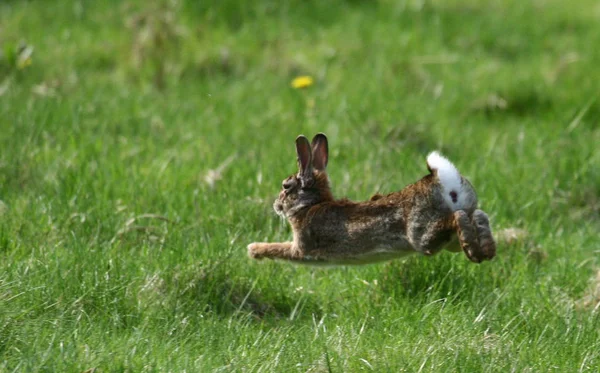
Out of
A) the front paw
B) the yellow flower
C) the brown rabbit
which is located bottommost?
the front paw

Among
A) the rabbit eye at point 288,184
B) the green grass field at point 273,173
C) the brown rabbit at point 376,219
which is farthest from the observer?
the rabbit eye at point 288,184

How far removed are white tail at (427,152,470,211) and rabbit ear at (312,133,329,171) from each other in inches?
31.8

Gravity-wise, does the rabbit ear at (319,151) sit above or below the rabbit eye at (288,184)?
above

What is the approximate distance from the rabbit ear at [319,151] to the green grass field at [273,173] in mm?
580

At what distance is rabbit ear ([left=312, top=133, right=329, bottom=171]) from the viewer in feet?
15.2

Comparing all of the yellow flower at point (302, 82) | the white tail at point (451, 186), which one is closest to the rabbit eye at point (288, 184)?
the white tail at point (451, 186)

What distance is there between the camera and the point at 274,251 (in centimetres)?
447

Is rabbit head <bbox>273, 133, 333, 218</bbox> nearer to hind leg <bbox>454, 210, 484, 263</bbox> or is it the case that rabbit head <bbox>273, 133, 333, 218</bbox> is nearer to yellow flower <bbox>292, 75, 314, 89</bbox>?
hind leg <bbox>454, 210, 484, 263</bbox>

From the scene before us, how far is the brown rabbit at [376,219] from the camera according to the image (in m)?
3.84

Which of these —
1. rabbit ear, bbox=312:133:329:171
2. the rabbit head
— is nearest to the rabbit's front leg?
the rabbit head

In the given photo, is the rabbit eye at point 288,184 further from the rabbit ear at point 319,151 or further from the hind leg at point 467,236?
the hind leg at point 467,236

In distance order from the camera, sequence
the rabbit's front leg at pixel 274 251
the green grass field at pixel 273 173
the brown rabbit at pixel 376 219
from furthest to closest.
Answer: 1. the rabbit's front leg at pixel 274 251
2. the green grass field at pixel 273 173
3. the brown rabbit at pixel 376 219

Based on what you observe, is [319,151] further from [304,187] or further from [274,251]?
[274,251]

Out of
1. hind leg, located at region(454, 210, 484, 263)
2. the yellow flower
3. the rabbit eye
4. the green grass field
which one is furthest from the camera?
the yellow flower
